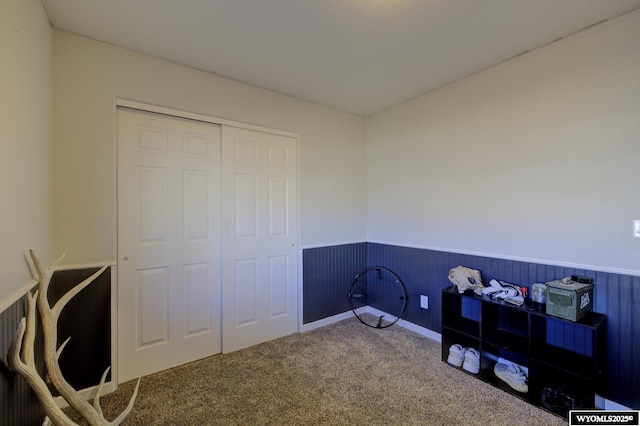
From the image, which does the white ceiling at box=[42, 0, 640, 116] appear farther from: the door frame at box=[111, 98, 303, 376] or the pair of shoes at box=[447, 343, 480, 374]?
the pair of shoes at box=[447, 343, 480, 374]

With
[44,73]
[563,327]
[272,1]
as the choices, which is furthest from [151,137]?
[563,327]

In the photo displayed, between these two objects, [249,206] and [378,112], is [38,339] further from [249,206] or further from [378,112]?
[378,112]

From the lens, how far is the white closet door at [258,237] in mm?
2709

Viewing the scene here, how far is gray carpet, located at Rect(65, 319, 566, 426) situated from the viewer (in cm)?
184

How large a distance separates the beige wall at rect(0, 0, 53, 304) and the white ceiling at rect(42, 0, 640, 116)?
44 centimetres

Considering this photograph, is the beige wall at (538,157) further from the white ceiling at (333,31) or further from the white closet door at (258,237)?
the white closet door at (258,237)

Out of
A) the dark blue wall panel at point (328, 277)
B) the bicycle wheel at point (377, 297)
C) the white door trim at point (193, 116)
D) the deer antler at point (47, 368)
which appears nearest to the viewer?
the deer antler at point (47, 368)

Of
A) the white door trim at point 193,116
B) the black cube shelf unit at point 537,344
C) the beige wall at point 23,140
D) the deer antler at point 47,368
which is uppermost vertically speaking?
the white door trim at point 193,116

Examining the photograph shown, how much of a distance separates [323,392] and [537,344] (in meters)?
1.70

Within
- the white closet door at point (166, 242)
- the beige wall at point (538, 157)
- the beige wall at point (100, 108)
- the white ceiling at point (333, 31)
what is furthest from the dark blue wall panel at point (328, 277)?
the white ceiling at point (333, 31)

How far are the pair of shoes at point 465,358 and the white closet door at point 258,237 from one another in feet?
5.32

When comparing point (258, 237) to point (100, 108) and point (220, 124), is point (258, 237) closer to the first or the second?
point (220, 124)

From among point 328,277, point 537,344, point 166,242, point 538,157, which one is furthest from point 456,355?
point 166,242

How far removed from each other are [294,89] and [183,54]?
108 centimetres
